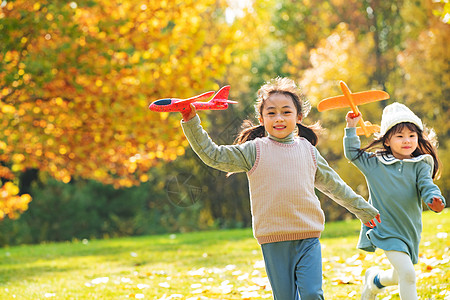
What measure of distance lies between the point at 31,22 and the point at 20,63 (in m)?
0.66

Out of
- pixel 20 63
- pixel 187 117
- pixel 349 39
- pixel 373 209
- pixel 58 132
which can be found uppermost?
pixel 349 39

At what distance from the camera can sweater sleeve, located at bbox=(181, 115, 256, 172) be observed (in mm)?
Answer: 3115

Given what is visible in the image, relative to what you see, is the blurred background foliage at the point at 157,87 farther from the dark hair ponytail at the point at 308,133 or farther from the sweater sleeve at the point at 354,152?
the dark hair ponytail at the point at 308,133

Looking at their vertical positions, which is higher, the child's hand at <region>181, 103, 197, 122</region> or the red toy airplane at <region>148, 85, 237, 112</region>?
the red toy airplane at <region>148, 85, 237, 112</region>

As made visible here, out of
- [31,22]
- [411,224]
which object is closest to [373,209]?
[411,224]

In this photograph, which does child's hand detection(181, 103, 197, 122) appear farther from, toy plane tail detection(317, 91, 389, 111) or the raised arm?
toy plane tail detection(317, 91, 389, 111)

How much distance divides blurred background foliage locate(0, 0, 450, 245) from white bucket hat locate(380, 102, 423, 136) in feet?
3.71

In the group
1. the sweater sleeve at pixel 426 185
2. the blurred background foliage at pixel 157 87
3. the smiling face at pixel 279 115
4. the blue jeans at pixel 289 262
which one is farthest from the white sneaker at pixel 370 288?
the blurred background foliage at pixel 157 87

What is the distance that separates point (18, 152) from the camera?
10102 mm

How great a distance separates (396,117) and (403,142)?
17 centimetres

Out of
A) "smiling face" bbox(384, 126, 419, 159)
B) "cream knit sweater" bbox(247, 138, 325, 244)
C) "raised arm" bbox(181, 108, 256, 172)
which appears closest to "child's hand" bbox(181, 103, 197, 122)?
"raised arm" bbox(181, 108, 256, 172)

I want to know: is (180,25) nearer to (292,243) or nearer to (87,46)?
(87,46)

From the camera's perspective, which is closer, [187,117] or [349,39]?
[187,117]

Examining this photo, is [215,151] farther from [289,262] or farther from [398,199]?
[398,199]
